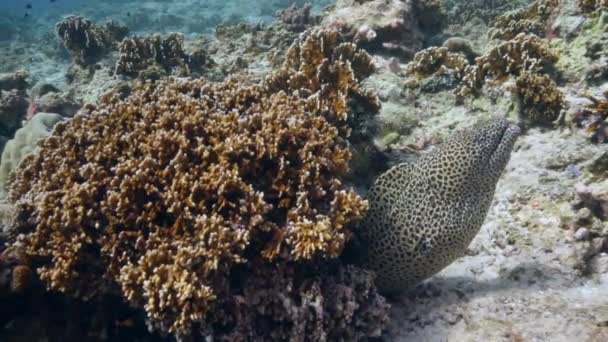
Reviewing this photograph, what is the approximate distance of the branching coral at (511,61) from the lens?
269 inches

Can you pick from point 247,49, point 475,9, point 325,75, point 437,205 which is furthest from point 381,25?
point 475,9

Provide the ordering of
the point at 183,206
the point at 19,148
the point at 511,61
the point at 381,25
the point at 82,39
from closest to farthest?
the point at 183,206, the point at 19,148, the point at 511,61, the point at 381,25, the point at 82,39

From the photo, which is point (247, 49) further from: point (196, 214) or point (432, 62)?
point (196, 214)

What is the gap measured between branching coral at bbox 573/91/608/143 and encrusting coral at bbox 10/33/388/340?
137 inches

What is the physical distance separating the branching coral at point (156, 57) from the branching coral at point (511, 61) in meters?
5.53

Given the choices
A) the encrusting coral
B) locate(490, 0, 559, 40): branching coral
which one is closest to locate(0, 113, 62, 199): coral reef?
the encrusting coral

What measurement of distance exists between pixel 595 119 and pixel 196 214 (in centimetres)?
512

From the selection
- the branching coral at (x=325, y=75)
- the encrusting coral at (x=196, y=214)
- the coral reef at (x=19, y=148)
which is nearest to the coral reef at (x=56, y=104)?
the coral reef at (x=19, y=148)

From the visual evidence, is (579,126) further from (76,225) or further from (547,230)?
(76,225)

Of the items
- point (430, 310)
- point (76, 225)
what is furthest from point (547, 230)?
point (76, 225)

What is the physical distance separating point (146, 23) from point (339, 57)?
22.9 m

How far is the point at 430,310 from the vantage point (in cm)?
445

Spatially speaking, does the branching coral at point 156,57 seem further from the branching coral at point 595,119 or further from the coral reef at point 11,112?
the branching coral at point 595,119

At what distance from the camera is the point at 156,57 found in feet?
30.7
